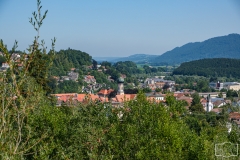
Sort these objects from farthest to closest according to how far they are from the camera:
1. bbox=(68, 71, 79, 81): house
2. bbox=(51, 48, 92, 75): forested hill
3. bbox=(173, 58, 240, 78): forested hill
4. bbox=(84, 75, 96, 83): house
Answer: bbox=(173, 58, 240, 78): forested hill, bbox=(51, 48, 92, 75): forested hill, bbox=(84, 75, 96, 83): house, bbox=(68, 71, 79, 81): house

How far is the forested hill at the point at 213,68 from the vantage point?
301 ft

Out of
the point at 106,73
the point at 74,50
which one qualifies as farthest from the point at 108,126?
the point at 74,50

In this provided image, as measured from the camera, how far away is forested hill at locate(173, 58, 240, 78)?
91688mm

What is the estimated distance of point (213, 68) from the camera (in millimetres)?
97125

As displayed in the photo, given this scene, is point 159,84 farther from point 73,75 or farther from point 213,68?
point 213,68

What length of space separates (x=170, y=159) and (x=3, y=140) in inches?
133

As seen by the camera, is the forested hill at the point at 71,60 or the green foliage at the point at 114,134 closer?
the green foliage at the point at 114,134

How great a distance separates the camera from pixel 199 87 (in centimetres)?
5981

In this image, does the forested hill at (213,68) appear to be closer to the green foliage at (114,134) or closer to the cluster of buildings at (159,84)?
the cluster of buildings at (159,84)

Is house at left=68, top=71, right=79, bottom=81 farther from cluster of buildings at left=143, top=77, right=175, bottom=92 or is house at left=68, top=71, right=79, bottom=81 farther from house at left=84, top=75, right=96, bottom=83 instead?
cluster of buildings at left=143, top=77, right=175, bottom=92

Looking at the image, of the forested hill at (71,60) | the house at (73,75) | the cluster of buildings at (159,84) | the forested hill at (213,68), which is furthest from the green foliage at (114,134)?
the forested hill at (213,68)

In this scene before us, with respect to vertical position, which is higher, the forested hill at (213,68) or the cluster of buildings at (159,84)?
the forested hill at (213,68)

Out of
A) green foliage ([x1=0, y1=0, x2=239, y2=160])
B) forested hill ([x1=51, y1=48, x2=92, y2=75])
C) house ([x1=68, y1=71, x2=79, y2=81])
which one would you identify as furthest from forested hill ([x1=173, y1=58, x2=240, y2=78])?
green foliage ([x1=0, y1=0, x2=239, y2=160])

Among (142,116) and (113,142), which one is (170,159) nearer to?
(113,142)
